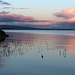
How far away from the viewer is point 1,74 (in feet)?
47.1

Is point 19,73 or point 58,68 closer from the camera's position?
point 19,73

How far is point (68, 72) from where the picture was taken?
15.2m

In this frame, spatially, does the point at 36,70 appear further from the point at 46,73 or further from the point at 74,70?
the point at 74,70

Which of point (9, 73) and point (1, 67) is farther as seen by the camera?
point (1, 67)

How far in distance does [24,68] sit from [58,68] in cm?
323

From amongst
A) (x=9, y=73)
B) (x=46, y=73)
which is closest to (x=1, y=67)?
A: (x=9, y=73)

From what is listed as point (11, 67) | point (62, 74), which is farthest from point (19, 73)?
point (62, 74)

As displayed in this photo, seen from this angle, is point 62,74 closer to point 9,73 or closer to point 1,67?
point 9,73

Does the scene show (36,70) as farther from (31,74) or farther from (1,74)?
(1,74)

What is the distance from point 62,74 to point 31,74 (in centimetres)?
260

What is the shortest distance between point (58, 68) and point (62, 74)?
1.98 m

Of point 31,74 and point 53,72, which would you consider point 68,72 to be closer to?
point 53,72

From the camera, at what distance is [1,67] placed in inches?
650

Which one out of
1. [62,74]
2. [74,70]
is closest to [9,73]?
[62,74]
